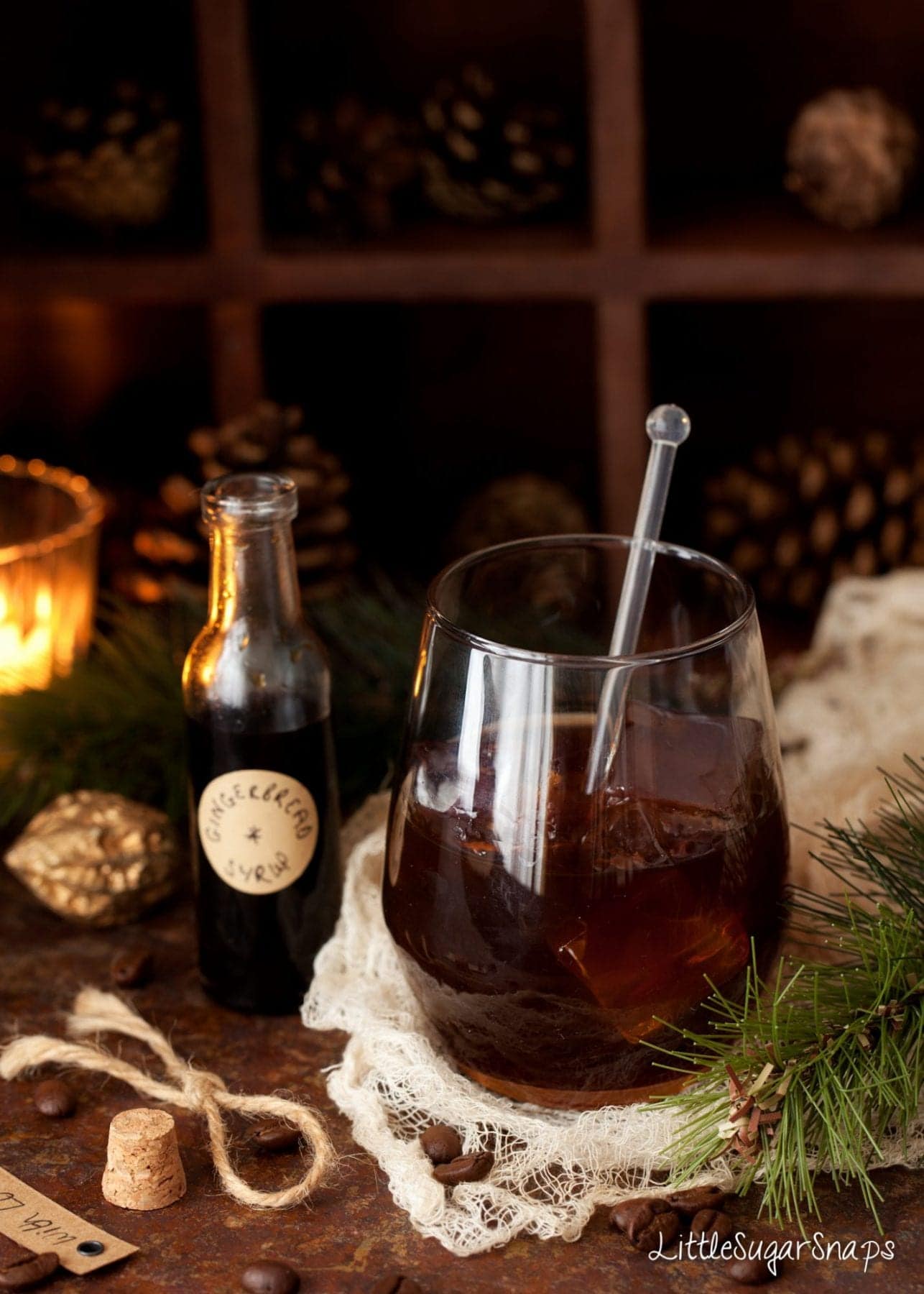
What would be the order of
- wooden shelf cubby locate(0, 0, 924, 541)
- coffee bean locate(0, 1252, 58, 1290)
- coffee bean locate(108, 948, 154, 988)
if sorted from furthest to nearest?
wooden shelf cubby locate(0, 0, 924, 541) → coffee bean locate(108, 948, 154, 988) → coffee bean locate(0, 1252, 58, 1290)

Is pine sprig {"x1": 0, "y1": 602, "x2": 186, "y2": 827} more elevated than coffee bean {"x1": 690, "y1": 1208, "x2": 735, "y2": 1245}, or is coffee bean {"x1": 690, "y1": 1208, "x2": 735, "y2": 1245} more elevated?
pine sprig {"x1": 0, "y1": 602, "x2": 186, "y2": 827}

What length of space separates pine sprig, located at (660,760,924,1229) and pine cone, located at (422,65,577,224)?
73 cm

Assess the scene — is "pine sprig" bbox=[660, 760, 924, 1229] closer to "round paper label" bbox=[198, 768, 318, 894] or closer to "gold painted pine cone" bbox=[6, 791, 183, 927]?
"round paper label" bbox=[198, 768, 318, 894]

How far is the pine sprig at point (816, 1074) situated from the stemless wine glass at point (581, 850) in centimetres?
3

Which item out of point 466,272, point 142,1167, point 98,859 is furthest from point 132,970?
point 466,272

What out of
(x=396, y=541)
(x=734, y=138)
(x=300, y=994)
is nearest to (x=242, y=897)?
(x=300, y=994)

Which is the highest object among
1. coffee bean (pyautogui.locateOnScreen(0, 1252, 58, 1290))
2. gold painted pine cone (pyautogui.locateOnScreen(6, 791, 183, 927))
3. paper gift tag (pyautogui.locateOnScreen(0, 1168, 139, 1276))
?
gold painted pine cone (pyautogui.locateOnScreen(6, 791, 183, 927))

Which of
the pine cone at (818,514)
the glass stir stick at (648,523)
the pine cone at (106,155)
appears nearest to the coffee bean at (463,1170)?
the glass stir stick at (648,523)

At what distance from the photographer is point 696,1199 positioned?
0.61 m

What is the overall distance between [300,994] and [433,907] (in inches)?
6.2

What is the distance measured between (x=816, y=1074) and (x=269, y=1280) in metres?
0.22

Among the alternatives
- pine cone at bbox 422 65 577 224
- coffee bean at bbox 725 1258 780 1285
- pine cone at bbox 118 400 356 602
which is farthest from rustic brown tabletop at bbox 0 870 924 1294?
pine cone at bbox 422 65 577 224

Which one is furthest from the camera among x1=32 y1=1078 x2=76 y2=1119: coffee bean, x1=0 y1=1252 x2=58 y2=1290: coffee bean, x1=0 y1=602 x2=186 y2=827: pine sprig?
x1=0 y1=602 x2=186 y2=827: pine sprig

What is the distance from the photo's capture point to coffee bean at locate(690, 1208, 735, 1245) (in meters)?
0.59
